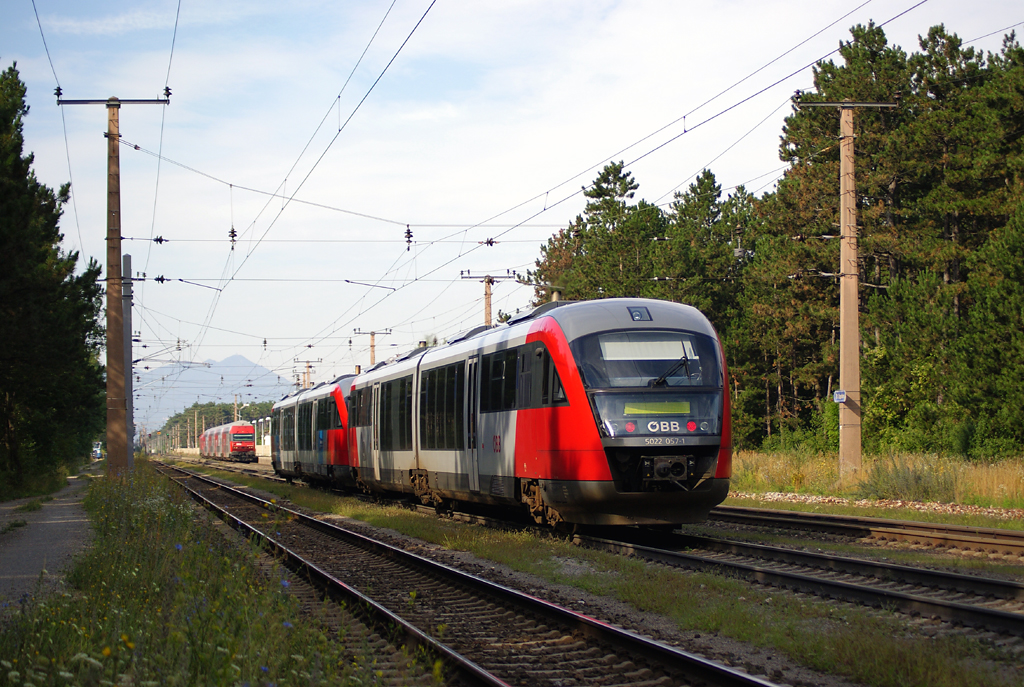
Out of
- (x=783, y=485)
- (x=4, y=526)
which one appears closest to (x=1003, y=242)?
(x=783, y=485)

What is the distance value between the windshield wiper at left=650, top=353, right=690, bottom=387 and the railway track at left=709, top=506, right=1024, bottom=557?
3.61 metres

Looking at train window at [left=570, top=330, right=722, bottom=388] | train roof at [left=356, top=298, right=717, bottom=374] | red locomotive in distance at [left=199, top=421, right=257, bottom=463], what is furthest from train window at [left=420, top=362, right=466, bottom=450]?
red locomotive in distance at [left=199, top=421, right=257, bottom=463]

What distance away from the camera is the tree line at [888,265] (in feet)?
89.8

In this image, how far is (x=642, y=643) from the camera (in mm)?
6988

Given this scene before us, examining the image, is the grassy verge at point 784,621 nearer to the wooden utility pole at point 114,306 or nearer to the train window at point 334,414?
the wooden utility pole at point 114,306

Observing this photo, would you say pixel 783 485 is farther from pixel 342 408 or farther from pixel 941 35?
pixel 941 35

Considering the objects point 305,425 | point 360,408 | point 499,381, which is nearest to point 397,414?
point 360,408

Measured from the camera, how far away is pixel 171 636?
16.6ft

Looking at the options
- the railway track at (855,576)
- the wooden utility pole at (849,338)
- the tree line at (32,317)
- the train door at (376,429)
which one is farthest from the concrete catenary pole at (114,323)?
the wooden utility pole at (849,338)

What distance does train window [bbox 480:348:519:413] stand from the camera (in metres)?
15.5

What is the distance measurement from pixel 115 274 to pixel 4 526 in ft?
25.1

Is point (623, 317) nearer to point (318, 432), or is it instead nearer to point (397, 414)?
point (397, 414)

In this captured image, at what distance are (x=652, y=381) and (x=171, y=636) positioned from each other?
9.07m

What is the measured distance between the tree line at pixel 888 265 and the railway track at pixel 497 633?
15.2 metres
